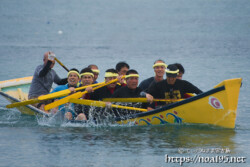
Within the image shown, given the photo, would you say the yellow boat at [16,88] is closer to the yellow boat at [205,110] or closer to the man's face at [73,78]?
the man's face at [73,78]

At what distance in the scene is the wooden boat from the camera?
1185cm

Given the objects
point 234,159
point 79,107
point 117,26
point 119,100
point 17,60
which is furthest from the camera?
point 117,26

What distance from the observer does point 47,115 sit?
14289mm

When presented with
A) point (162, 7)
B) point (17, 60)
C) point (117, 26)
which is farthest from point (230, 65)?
point (162, 7)

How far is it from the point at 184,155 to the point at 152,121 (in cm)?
210

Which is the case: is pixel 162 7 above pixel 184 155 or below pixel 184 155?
above

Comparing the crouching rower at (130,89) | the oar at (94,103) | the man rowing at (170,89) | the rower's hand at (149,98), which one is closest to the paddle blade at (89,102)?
the oar at (94,103)

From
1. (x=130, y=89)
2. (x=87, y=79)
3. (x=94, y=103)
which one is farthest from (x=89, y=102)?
(x=130, y=89)

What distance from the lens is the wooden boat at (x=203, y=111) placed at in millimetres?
11852

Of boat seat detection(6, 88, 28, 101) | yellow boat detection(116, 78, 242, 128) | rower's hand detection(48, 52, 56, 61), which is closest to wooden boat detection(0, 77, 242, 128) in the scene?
yellow boat detection(116, 78, 242, 128)

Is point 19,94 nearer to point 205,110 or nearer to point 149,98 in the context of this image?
point 149,98

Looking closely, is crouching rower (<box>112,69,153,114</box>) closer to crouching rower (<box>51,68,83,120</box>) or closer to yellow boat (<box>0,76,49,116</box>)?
crouching rower (<box>51,68,83,120</box>)

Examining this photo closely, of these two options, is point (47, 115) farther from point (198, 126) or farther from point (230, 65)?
point (230, 65)

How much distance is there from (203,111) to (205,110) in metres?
0.05
